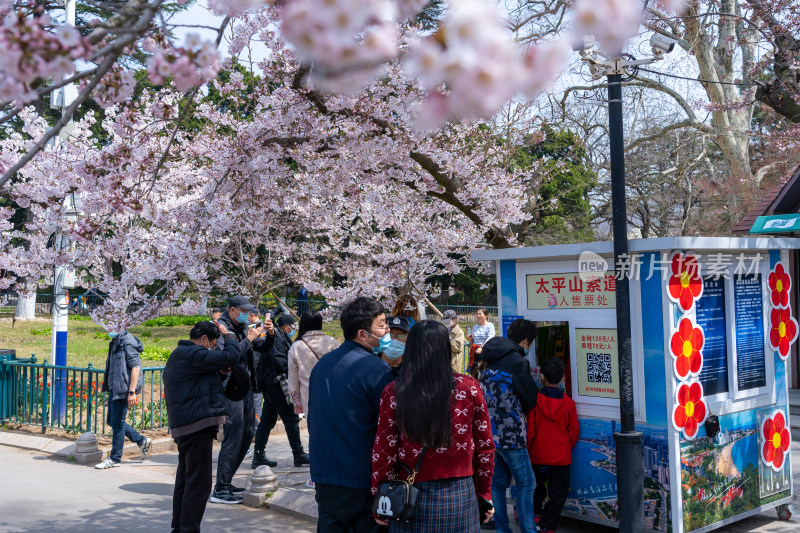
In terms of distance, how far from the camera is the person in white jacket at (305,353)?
6859 mm

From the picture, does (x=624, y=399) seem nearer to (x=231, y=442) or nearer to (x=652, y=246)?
(x=652, y=246)

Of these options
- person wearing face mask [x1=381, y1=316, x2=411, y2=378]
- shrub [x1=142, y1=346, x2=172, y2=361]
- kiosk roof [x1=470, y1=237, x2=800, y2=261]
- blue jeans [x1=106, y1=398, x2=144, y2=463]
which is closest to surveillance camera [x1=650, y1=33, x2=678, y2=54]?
kiosk roof [x1=470, y1=237, x2=800, y2=261]

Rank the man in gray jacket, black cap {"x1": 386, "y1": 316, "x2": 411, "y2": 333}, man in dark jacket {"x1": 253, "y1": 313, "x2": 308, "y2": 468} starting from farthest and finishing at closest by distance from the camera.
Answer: the man in gray jacket, man in dark jacket {"x1": 253, "y1": 313, "x2": 308, "y2": 468}, black cap {"x1": 386, "y1": 316, "x2": 411, "y2": 333}

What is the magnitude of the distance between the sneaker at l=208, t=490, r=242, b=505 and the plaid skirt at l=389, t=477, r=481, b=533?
397 centimetres

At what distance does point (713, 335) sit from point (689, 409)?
740 millimetres

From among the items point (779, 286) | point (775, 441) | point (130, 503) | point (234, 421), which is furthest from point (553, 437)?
point (130, 503)

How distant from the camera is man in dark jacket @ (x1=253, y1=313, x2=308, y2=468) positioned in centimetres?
809

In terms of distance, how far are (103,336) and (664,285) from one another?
75.0ft

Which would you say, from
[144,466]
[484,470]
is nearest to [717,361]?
[484,470]

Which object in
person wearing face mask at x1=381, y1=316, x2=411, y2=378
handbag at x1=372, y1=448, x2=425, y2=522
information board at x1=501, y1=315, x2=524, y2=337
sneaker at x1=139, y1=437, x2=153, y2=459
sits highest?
information board at x1=501, y1=315, x2=524, y2=337

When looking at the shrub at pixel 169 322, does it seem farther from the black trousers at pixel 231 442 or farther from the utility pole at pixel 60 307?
the black trousers at pixel 231 442

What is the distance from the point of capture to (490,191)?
444 inches

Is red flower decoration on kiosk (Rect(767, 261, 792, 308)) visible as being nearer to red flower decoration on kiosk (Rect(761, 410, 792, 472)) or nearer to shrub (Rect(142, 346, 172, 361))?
red flower decoration on kiosk (Rect(761, 410, 792, 472))

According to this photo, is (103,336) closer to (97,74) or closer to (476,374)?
(476,374)
